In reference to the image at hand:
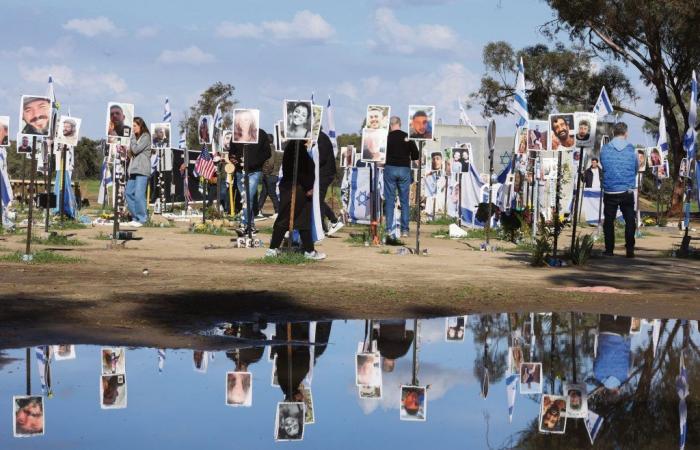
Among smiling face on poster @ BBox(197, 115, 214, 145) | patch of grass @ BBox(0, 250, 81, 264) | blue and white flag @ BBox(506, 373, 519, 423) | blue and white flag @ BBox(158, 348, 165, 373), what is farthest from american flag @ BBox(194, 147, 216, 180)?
blue and white flag @ BBox(506, 373, 519, 423)

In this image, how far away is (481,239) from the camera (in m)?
26.0

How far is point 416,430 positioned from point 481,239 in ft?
62.6

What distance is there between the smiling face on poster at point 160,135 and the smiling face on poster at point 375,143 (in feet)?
35.4

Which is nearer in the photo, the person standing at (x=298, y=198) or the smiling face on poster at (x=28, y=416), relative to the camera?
the smiling face on poster at (x=28, y=416)

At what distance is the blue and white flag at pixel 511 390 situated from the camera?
A: 765cm

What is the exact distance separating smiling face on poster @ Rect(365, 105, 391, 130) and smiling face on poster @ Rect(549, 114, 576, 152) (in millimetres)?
3206

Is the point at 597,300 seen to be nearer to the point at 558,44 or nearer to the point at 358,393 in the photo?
the point at 358,393

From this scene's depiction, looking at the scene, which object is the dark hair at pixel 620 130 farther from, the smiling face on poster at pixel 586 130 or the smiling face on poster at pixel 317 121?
the smiling face on poster at pixel 317 121

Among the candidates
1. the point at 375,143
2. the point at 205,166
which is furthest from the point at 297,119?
the point at 205,166

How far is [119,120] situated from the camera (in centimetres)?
2033

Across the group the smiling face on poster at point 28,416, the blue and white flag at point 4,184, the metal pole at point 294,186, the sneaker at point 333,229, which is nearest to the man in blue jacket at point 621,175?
the metal pole at point 294,186

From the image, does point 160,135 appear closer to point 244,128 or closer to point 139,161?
point 139,161

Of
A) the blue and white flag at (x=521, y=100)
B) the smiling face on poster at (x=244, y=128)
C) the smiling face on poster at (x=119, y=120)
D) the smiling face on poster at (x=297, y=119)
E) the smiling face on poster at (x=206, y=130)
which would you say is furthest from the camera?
the smiling face on poster at (x=206, y=130)

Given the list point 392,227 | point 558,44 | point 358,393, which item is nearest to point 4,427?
point 358,393
